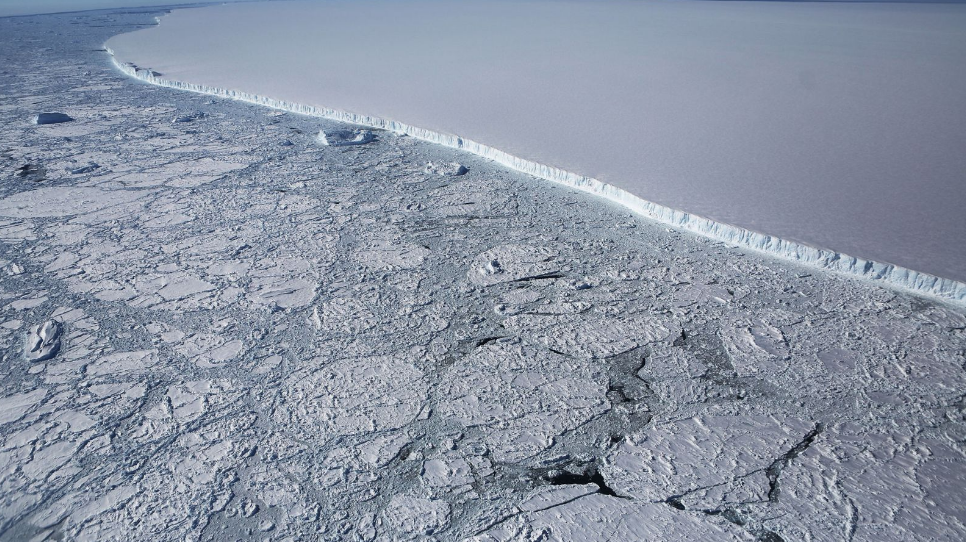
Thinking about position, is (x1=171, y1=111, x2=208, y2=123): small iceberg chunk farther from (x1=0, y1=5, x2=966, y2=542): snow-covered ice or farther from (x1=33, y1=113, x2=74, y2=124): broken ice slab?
(x1=0, y1=5, x2=966, y2=542): snow-covered ice

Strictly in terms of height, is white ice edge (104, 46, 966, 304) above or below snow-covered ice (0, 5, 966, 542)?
above

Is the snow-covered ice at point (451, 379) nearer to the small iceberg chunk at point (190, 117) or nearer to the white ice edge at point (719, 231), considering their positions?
the white ice edge at point (719, 231)

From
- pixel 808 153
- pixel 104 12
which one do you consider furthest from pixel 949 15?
pixel 104 12

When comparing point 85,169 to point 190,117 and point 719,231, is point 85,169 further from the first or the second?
point 719,231

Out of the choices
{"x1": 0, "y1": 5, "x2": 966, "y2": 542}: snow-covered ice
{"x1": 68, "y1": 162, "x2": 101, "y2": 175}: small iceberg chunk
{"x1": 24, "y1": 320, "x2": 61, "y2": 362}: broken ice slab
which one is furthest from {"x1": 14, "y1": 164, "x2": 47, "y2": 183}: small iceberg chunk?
{"x1": 24, "y1": 320, "x2": 61, "y2": 362}: broken ice slab

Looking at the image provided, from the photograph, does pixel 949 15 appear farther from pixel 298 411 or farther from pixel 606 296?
pixel 298 411

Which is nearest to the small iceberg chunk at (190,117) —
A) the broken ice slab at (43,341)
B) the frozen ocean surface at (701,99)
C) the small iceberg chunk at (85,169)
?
the frozen ocean surface at (701,99)
